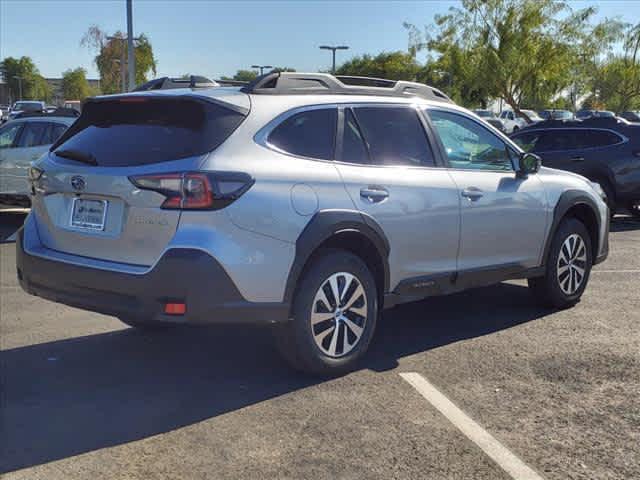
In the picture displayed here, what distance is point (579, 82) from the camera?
36.3 m

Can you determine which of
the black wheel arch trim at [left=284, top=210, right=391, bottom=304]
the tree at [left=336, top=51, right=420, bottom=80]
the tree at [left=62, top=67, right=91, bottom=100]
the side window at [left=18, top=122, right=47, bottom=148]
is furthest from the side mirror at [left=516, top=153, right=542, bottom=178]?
the tree at [left=62, top=67, right=91, bottom=100]

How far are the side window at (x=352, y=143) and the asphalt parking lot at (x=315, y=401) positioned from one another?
137 centimetres

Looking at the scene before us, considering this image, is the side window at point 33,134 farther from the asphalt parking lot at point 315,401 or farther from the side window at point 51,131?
the asphalt parking lot at point 315,401

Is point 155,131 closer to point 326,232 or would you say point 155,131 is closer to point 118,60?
point 326,232

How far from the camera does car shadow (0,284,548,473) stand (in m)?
3.97

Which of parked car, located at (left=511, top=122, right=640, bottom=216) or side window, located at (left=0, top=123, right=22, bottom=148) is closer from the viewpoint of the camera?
side window, located at (left=0, top=123, right=22, bottom=148)

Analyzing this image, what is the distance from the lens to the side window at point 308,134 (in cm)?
459

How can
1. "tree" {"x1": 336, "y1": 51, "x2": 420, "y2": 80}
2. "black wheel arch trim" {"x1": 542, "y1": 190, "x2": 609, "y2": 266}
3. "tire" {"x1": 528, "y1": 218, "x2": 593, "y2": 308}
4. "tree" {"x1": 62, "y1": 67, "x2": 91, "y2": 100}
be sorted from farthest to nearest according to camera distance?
"tree" {"x1": 62, "y1": 67, "x2": 91, "y2": 100} → "tree" {"x1": 336, "y1": 51, "x2": 420, "y2": 80} → "tire" {"x1": 528, "y1": 218, "x2": 593, "y2": 308} → "black wheel arch trim" {"x1": 542, "y1": 190, "x2": 609, "y2": 266}

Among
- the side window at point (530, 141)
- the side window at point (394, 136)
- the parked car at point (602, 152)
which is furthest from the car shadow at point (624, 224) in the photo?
the side window at point (394, 136)

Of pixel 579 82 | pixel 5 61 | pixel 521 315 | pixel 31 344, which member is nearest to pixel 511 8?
pixel 579 82

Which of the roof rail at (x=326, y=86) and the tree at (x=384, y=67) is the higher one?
the tree at (x=384, y=67)

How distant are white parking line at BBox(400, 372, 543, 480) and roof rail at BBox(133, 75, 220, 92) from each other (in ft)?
7.59

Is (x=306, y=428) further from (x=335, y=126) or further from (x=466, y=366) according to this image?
(x=335, y=126)

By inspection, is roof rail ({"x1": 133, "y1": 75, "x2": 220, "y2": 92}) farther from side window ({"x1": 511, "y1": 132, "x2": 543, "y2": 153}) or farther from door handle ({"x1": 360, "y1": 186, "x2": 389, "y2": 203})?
side window ({"x1": 511, "y1": 132, "x2": 543, "y2": 153})
